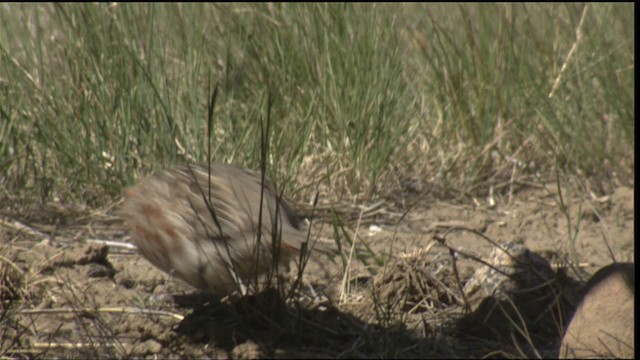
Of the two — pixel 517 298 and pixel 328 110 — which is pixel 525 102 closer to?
pixel 328 110

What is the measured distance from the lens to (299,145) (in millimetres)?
4742

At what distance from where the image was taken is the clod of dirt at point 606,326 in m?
3.09

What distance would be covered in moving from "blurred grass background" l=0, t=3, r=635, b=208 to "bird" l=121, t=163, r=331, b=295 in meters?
0.94

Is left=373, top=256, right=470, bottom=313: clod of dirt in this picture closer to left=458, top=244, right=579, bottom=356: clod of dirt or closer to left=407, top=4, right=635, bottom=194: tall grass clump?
left=458, top=244, right=579, bottom=356: clod of dirt

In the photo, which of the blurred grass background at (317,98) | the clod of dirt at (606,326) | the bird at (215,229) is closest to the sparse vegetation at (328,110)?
the blurred grass background at (317,98)

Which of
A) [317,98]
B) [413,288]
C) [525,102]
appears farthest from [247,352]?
[525,102]

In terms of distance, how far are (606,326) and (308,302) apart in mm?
1075

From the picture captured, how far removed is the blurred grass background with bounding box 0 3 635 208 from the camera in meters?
4.83

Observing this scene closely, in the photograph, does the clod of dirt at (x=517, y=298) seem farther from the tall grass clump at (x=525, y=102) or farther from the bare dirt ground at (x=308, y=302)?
the tall grass clump at (x=525, y=102)

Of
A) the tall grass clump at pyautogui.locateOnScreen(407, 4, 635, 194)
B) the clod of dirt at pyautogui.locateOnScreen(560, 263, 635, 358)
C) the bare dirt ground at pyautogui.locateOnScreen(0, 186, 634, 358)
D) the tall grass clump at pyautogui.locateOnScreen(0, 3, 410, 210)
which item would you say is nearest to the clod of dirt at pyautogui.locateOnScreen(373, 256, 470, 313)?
the bare dirt ground at pyautogui.locateOnScreen(0, 186, 634, 358)

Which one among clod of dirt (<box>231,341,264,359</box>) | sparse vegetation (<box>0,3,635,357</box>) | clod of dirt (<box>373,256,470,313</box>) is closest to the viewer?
clod of dirt (<box>231,341,264,359</box>)

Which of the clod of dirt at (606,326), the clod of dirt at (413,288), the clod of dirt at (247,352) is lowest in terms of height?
the clod of dirt at (413,288)

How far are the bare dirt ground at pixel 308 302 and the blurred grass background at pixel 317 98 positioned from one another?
346mm

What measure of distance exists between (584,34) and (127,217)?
2.73 m
